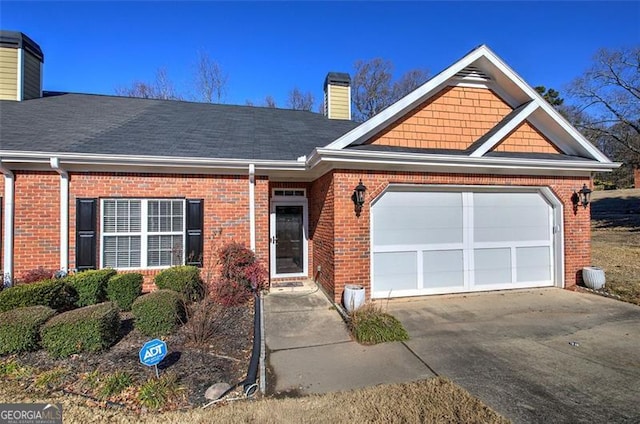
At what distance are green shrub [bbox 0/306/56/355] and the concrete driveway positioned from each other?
5.44 m

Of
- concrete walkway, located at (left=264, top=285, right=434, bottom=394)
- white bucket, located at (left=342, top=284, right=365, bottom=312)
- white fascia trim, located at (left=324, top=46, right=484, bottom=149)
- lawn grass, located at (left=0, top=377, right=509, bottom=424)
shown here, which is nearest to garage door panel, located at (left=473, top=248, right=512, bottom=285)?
white bucket, located at (left=342, top=284, right=365, bottom=312)

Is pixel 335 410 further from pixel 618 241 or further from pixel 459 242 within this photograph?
pixel 618 241

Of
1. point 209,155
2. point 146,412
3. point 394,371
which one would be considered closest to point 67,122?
point 209,155

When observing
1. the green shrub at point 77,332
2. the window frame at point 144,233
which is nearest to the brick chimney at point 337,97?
the window frame at point 144,233

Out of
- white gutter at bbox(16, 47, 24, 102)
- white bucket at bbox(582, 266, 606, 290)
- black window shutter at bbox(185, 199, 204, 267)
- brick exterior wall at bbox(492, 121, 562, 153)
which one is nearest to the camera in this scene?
black window shutter at bbox(185, 199, 204, 267)

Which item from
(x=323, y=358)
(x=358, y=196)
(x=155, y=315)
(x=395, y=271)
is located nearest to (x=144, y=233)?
(x=155, y=315)

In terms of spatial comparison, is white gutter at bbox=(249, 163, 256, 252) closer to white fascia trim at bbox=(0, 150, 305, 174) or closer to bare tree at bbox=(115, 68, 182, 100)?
white fascia trim at bbox=(0, 150, 305, 174)

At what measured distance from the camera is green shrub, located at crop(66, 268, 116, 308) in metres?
6.09

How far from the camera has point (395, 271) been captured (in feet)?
23.8

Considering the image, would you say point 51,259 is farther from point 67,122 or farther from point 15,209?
point 67,122

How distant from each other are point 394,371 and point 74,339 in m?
4.42

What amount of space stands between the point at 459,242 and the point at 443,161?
2.04 meters

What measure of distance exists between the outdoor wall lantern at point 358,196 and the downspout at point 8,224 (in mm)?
6976

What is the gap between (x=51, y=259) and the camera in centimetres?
690
